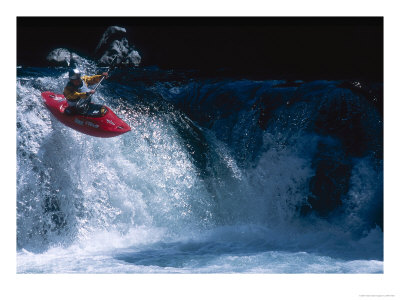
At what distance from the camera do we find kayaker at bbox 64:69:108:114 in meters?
3.31

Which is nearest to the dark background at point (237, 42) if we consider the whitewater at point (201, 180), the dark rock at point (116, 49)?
the dark rock at point (116, 49)

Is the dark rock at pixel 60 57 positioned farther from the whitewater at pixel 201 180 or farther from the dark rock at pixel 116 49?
the dark rock at pixel 116 49

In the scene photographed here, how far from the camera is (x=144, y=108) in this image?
427cm

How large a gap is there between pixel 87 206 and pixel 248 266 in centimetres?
162

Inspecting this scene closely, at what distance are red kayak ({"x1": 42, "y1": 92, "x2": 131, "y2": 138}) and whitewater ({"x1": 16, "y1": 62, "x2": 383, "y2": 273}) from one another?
0.33ft

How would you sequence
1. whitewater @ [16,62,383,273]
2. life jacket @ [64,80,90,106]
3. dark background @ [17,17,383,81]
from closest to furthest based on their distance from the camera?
dark background @ [17,17,383,81] → life jacket @ [64,80,90,106] → whitewater @ [16,62,383,273]

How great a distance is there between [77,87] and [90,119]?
0.39m

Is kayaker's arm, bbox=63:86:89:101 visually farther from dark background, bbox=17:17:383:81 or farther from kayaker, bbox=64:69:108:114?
dark background, bbox=17:17:383:81

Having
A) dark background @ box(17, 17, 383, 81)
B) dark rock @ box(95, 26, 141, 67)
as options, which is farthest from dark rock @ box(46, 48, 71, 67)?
dark rock @ box(95, 26, 141, 67)

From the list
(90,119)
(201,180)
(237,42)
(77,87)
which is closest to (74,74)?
(77,87)

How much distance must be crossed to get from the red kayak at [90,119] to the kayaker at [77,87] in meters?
0.14

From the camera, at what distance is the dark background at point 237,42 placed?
10.6 ft
